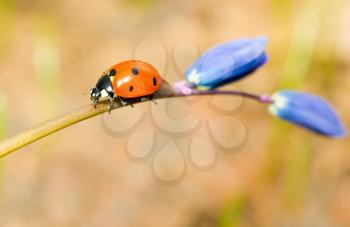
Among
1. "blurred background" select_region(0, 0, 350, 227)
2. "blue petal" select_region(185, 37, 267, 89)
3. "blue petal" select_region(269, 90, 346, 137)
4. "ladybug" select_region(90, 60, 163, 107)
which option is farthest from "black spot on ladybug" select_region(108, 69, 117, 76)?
"blurred background" select_region(0, 0, 350, 227)

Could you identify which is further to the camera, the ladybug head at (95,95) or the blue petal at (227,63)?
the blue petal at (227,63)

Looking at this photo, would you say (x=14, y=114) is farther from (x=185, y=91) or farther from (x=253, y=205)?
(x=185, y=91)

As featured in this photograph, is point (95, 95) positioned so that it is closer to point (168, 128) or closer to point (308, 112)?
point (308, 112)

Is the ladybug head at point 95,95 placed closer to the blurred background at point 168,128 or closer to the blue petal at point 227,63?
the blue petal at point 227,63

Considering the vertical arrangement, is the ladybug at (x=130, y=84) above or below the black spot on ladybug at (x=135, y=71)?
below

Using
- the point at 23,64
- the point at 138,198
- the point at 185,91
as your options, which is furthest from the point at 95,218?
the point at 185,91

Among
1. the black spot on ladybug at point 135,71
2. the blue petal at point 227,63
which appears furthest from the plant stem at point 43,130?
the blue petal at point 227,63

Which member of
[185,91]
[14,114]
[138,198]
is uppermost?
[185,91]
